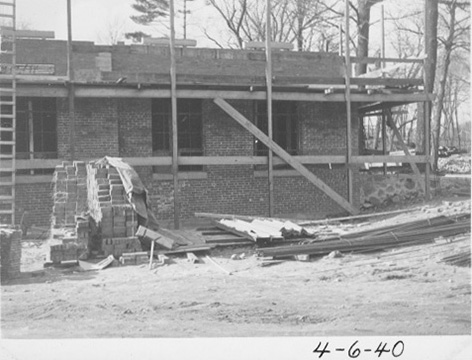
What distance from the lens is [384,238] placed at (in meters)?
10.7

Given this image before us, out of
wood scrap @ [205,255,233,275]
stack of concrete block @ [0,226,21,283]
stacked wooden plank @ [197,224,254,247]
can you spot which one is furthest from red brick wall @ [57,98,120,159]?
stack of concrete block @ [0,226,21,283]

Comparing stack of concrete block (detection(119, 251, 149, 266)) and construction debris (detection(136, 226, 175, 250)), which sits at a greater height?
construction debris (detection(136, 226, 175, 250))

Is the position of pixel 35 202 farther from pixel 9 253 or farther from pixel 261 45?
pixel 261 45

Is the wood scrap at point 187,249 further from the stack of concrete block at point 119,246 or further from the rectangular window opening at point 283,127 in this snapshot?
the rectangular window opening at point 283,127

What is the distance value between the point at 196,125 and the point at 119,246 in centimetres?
654

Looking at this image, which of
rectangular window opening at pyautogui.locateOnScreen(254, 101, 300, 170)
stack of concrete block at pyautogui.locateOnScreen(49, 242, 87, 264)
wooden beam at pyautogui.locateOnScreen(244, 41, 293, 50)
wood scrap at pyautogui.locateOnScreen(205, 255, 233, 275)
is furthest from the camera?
wooden beam at pyautogui.locateOnScreen(244, 41, 293, 50)

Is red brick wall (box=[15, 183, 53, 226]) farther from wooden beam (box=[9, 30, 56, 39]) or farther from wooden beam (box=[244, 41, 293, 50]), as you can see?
wooden beam (box=[244, 41, 293, 50])

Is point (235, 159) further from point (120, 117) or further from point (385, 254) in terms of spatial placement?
point (385, 254)

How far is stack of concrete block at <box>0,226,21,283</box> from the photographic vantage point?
882cm

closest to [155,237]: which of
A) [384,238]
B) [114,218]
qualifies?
[114,218]

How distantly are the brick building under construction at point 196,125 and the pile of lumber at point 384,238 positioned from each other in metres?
4.54

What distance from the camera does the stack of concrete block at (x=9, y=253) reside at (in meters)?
8.82

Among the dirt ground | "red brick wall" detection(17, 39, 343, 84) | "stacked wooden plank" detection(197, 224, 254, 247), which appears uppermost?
"red brick wall" detection(17, 39, 343, 84)

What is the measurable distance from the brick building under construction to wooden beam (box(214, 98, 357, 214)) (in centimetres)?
3
